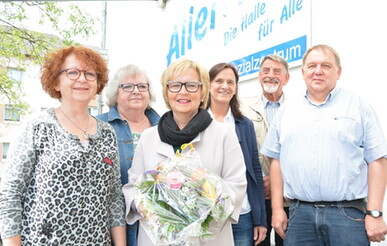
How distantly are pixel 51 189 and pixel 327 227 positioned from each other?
5.04ft

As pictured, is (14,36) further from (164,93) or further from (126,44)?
(164,93)

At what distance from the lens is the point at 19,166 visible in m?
1.54

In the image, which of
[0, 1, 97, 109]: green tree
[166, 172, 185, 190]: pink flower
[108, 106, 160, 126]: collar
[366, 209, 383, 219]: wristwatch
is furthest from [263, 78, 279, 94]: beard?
[0, 1, 97, 109]: green tree

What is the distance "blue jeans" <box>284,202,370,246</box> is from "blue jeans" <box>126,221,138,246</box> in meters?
A: 0.97

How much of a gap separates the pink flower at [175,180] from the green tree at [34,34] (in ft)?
19.5

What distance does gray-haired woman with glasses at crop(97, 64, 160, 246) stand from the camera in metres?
2.25

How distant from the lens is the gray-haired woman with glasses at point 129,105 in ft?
7.38

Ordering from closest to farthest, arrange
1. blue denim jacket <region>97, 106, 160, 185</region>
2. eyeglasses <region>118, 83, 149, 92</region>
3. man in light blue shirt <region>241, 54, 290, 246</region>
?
blue denim jacket <region>97, 106, 160, 185</region>
eyeglasses <region>118, 83, 149, 92</region>
man in light blue shirt <region>241, 54, 290, 246</region>

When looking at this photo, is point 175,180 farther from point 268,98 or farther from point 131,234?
point 268,98

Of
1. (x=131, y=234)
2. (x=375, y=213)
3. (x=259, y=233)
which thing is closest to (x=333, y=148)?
(x=375, y=213)

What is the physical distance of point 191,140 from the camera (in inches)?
70.6

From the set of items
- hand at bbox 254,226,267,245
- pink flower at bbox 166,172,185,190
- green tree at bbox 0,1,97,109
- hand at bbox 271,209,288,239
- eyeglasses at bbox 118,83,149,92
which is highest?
green tree at bbox 0,1,97,109

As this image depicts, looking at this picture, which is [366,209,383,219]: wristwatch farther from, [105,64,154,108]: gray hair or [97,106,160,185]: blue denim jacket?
[105,64,154,108]: gray hair

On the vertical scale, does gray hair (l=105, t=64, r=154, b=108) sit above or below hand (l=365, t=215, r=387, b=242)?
above
